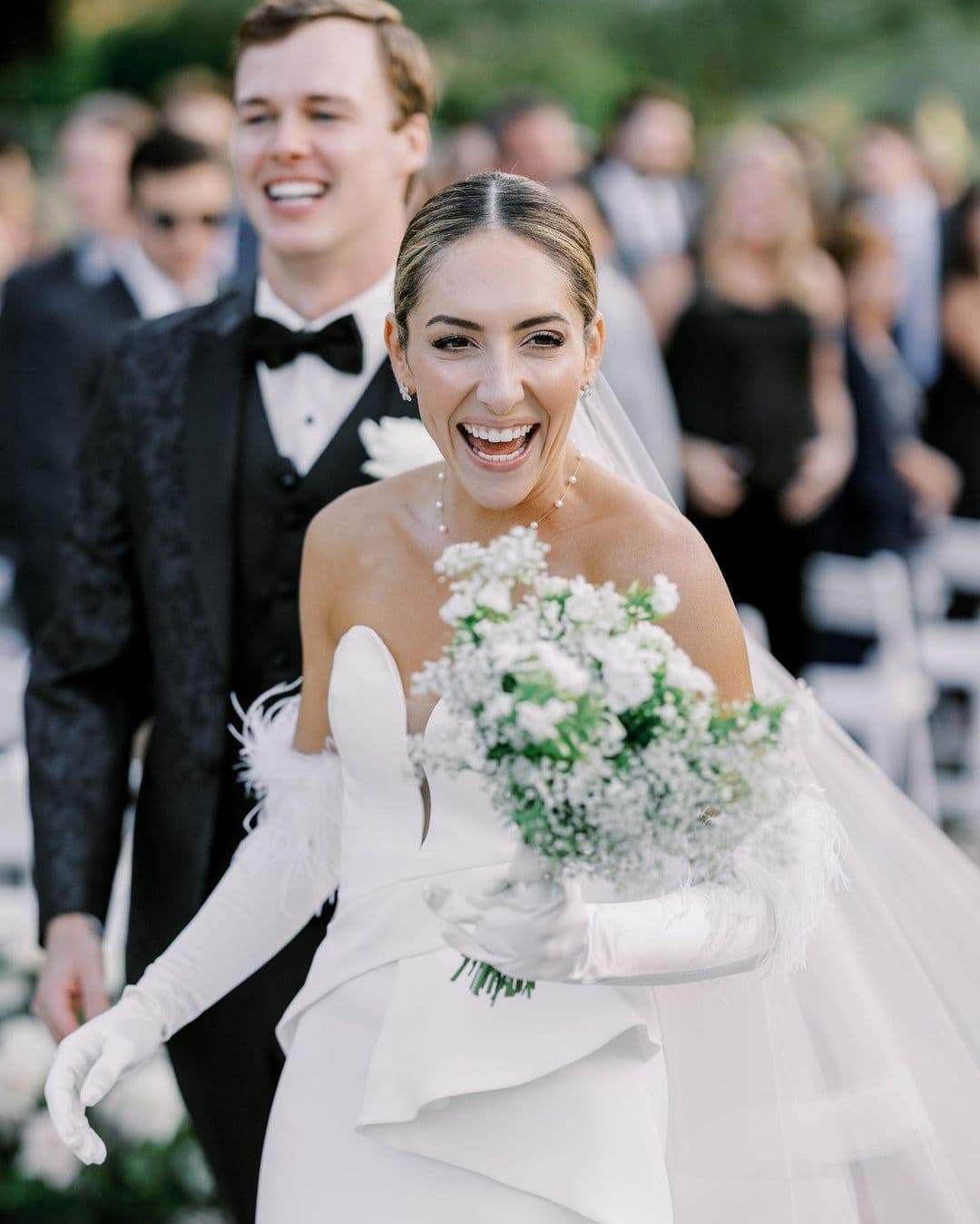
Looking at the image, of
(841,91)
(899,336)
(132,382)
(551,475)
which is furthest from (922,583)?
(841,91)

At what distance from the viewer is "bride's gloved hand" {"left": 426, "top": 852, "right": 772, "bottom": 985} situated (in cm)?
194

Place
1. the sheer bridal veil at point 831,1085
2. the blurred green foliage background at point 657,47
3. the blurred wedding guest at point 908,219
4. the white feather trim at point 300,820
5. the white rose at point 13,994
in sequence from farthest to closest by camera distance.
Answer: the blurred green foliage background at point 657,47 → the blurred wedding guest at point 908,219 → the white rose at point 13,994 → the white feather trim at point 300,820 → the sheer bridal veil at point 831,1085

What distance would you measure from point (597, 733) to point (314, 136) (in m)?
1.57

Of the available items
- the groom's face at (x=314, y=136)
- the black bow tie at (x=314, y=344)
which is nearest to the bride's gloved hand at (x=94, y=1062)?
the black bow tie at (x=314, y=344)

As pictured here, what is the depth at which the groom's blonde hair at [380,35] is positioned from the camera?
3.07 meters

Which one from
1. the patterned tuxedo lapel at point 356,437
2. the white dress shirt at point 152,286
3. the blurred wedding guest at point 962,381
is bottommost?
the blurred wedding guest at point 962,381

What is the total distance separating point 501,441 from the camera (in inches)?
89.0

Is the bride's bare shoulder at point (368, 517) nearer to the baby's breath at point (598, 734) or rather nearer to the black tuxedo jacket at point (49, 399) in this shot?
the baby's breath at point (598, 734)

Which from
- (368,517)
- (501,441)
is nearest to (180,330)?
(368,517)

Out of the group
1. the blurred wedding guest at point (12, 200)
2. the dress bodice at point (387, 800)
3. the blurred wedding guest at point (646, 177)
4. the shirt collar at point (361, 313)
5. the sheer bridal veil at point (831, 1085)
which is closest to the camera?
the dress bodice at point (387, 800)

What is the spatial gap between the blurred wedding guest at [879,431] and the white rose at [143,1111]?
410 centimetres

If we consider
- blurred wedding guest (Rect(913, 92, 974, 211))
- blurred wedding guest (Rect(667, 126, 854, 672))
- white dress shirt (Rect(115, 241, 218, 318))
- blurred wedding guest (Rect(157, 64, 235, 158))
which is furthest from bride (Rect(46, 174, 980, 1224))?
blurred wedding guest (Rect(913, 92, 974, 211))

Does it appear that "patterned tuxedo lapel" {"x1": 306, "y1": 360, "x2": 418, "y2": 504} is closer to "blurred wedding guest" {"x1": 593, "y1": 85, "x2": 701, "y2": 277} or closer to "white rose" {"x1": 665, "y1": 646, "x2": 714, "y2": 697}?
"white rose" {"x1": 665, "y1": 646, "x2": 714, "y2": 697}

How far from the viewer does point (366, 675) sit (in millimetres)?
2387
